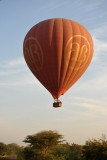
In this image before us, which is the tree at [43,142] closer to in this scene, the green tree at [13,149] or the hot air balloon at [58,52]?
the green tree at [13,149]

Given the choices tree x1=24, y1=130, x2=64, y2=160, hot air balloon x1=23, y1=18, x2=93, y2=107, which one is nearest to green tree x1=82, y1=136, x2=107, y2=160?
hot air balloon x1=23, y1=18, x2=93, y2=107

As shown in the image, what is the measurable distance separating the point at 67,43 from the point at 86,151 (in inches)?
421

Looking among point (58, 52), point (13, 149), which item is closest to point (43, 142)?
point (58, 52)

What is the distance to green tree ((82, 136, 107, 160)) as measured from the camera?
25.0 metres

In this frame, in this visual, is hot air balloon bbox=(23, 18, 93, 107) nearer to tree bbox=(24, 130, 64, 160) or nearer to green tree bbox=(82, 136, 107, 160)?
green tree bbox=(82, 136, 107, 160)

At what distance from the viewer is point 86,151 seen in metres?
26.5

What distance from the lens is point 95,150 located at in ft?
83.7

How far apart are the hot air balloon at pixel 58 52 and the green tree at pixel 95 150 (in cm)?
531

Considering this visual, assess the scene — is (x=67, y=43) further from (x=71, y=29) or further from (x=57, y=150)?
(x=57, y=150)

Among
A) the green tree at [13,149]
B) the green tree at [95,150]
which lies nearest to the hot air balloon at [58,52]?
the green tree at [95,150]

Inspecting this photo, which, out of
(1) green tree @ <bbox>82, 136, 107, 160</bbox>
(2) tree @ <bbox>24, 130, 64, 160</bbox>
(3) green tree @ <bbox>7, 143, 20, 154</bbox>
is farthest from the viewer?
(3) green tree @ <bbox>7, 143, 20, 154</bbox>

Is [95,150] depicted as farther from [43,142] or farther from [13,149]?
[13,149]

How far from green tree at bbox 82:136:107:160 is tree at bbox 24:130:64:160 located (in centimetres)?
2801

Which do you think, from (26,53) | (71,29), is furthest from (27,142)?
(71,29)
